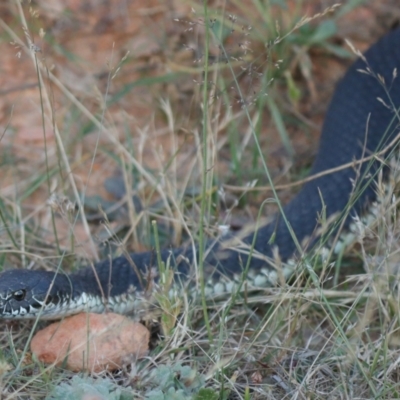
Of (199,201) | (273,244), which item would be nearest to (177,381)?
(273,244)

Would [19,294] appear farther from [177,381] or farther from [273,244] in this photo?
[273,244]

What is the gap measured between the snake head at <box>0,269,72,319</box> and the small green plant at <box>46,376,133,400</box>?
467 mm

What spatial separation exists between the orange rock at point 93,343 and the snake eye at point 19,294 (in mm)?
170

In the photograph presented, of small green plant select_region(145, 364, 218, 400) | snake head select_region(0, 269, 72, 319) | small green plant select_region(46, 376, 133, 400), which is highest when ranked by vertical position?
snake head select_region(0, 269, 72, 319)

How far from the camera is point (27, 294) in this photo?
3113mm

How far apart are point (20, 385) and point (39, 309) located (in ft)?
1.26

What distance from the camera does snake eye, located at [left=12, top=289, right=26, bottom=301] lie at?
10.1 feet

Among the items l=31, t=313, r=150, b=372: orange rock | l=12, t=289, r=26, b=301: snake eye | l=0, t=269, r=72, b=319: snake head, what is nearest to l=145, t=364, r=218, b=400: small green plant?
l=31, t=313, r=150, b=372: orange rock

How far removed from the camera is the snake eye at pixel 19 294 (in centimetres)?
308

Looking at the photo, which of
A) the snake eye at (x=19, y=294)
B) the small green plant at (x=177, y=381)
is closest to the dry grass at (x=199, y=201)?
the small green plant at (x=177, y=381)

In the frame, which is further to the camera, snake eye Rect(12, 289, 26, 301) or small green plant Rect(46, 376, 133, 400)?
snake eye Rect(12, 289, 26, 301)

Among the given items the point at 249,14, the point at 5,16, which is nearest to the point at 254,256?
the point at 249,14

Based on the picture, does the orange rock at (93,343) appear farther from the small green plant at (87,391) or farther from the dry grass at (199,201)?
the small green plant at (87,391)

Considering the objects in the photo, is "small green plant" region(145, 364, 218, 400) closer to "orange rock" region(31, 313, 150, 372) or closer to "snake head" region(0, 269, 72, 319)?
"orange rock" region(31, 313, 150, 372)
